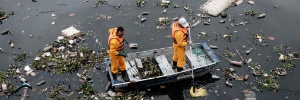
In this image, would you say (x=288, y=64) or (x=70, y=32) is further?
(x=70, y=32)

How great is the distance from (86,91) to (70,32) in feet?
10.3

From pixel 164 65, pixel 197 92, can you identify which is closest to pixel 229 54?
pixel 197 92

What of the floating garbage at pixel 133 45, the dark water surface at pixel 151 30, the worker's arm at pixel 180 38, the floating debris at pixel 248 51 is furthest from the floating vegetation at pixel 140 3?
the worker's arm at pixel 180 38

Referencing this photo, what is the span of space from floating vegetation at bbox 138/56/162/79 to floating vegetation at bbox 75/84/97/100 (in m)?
1.59

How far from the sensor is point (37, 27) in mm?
13711

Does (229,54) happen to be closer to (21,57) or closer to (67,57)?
(67,57)

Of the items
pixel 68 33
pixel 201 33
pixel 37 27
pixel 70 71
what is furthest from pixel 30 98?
pixel 201 33

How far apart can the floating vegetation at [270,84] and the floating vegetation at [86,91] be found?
17.7 feet

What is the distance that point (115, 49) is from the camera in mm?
9578

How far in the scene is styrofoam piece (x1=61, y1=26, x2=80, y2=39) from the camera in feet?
42.0

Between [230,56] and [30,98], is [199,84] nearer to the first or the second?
[230,56]

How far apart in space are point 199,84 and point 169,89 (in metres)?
1.01

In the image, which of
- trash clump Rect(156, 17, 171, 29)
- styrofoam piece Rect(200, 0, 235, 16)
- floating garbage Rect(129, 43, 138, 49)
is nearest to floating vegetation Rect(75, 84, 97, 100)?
floating garbage Rect(129, 43, 138, 49)

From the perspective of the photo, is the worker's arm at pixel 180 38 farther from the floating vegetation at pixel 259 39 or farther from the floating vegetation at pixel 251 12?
the floating vegetation at pixel 251 12
